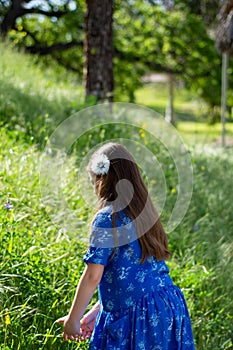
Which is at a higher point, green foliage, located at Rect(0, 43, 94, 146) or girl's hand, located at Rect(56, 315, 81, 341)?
green foliage, located at Rect(0, 43, 94, 146)

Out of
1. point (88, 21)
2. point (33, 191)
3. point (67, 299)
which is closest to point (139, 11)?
point (88, 21)

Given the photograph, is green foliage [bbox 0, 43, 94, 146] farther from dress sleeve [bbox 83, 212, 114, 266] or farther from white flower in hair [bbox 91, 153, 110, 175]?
dress sleeve [bbox 83, 212, 114, 266]

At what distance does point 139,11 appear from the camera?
13.6 m

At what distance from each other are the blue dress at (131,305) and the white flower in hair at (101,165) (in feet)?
0.58

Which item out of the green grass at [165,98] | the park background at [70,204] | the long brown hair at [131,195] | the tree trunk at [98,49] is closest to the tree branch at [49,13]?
the park background at [70,204]

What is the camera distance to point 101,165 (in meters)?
2.70

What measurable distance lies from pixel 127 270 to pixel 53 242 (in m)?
1.24

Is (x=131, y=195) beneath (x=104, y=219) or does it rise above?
above

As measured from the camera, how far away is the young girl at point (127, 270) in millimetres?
2664

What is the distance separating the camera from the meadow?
323 centimetres

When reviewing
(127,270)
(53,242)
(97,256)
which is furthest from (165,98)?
(97,256)

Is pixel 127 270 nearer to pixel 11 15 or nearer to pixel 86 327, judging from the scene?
pixel 86 327

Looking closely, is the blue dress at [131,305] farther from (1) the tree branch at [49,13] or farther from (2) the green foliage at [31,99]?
(1) the tree branch at [49,13]

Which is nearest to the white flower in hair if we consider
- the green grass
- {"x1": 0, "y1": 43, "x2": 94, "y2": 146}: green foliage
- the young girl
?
the young girl
